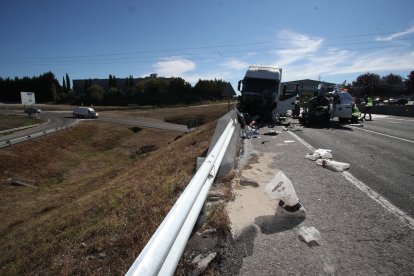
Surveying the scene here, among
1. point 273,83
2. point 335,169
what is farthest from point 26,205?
point 335,169

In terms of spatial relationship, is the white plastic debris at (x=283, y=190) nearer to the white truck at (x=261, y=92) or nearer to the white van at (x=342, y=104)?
the white truck at (x=261, y=92)

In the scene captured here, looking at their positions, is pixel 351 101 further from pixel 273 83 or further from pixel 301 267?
pixel 301 267

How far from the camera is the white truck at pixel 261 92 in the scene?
19.7 m

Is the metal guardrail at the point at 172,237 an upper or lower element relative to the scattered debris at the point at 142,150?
upper

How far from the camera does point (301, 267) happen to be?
2988mm

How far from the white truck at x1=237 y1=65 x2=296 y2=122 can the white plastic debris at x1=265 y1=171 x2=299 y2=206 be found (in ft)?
50.1

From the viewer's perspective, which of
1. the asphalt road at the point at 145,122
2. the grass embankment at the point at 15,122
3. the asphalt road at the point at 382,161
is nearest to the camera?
the asphalt road at the point at 382,161

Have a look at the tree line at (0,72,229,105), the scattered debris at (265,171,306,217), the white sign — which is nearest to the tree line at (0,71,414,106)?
the tree line at (0,72,229,105)

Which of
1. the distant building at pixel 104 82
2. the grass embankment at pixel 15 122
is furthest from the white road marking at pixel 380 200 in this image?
the distant building at pixel 104 82

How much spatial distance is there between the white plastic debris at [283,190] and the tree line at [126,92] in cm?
8399

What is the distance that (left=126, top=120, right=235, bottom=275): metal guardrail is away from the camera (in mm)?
1858

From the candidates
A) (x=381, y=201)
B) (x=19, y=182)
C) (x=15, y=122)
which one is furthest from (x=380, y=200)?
(x=15, y=122)

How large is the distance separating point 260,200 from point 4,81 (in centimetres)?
12558

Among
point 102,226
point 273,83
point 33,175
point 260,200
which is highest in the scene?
point 273,83
